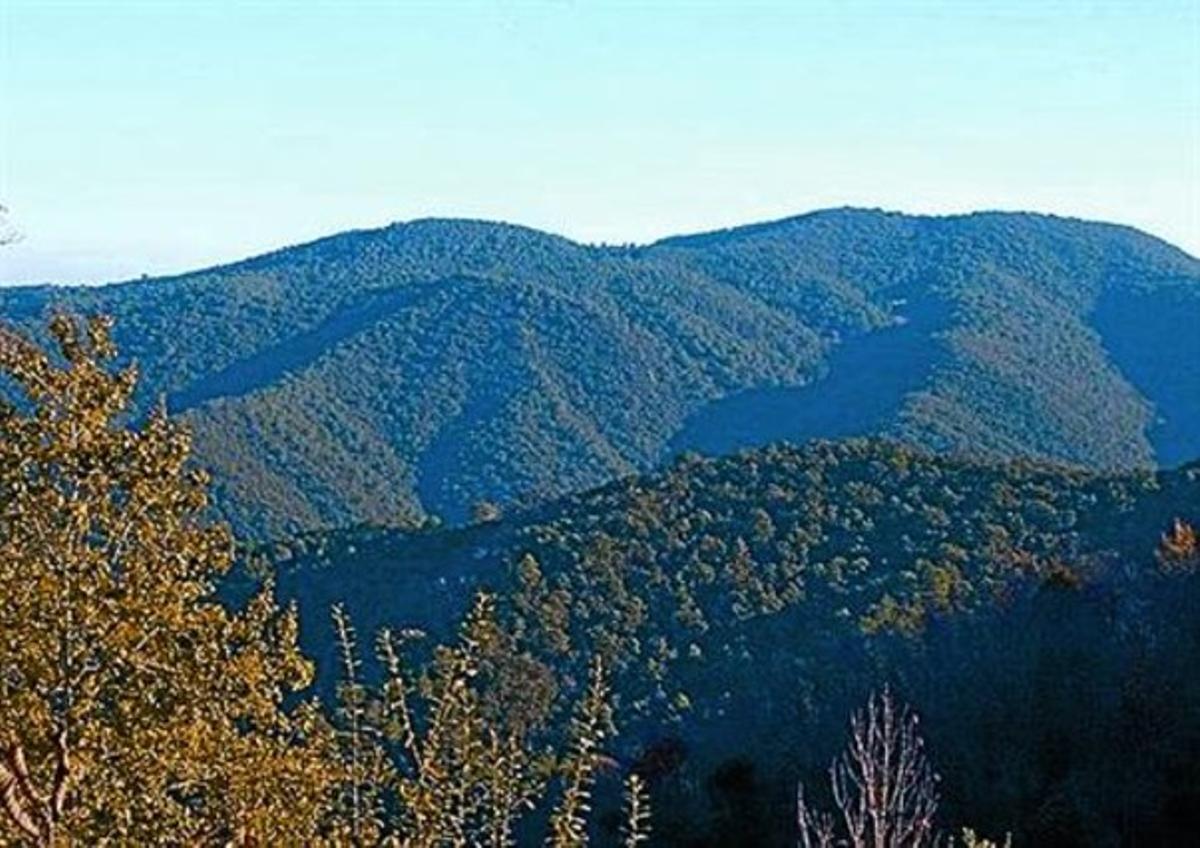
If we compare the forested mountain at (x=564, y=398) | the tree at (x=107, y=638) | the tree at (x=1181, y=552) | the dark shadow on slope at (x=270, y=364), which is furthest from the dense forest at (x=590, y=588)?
the dark shadow on slope at (x=270, y=364)

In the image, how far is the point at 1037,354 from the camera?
17675 centimetres

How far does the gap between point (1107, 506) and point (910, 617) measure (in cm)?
1636

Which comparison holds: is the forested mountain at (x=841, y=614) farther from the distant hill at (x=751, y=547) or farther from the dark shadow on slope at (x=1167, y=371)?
the dark shadow on slope at (x=1167, y=371)

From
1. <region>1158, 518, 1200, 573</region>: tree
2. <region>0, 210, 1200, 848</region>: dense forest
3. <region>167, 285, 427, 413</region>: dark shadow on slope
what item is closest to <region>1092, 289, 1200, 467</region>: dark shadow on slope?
<region>0, 210, 1200, 848</region>: dense forest

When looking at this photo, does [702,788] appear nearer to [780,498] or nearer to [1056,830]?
[1056,830]

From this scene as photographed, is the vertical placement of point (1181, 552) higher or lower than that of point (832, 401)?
lower

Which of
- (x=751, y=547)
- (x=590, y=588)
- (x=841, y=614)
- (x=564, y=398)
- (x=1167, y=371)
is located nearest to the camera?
(x=841, y=614)

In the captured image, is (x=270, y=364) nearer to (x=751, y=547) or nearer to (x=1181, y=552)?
(x=751, y=547)

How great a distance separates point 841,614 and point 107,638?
181 ft

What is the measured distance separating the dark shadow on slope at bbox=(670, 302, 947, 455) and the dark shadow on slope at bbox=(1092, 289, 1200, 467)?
66.1ft

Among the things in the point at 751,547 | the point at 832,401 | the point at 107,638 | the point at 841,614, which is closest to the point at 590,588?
the point at 751,547

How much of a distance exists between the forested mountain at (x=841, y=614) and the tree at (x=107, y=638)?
20.2m

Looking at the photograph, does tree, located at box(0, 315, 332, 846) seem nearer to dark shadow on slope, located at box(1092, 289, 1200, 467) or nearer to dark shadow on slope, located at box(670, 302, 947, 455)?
dark shadow on slope, located at box(670, 302, 947, 455)

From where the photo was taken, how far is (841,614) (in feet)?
200
